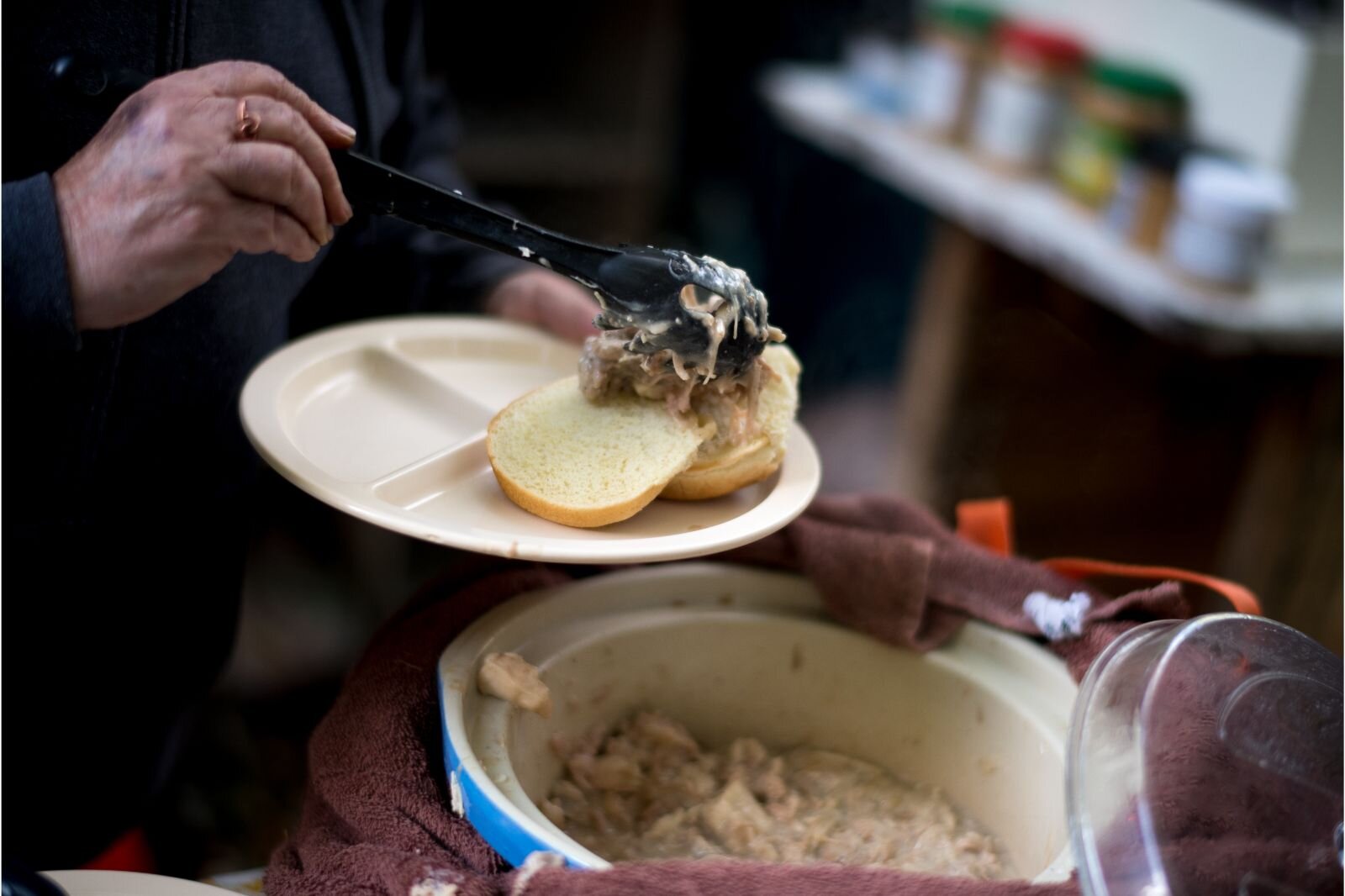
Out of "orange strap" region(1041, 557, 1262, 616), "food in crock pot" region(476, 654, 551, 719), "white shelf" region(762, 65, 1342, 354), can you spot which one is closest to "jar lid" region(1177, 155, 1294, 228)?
"white shelf" region(762, 65, 1342, 354)

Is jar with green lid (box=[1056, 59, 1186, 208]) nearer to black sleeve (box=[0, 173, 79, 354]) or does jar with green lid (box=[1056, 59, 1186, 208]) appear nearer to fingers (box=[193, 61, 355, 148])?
fingers (box=[193, 61, 355, 148])

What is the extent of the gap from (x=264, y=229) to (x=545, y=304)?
0.40 meters

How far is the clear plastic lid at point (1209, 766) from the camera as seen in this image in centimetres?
58

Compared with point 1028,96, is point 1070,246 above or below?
below

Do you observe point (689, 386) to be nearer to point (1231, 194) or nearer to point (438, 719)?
point (438, 719)

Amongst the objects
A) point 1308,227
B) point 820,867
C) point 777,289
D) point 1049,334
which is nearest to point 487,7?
point 777,289

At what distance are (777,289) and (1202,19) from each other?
1052mm

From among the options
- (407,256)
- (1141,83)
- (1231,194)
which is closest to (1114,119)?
(1141,83)

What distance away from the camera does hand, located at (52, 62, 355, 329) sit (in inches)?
25.6

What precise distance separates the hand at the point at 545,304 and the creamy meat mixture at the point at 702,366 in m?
0.17

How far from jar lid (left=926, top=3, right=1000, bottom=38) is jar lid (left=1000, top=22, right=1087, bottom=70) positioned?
113 mm

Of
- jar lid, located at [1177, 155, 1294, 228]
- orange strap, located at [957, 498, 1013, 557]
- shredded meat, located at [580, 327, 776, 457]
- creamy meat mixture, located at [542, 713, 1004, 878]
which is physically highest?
jar lid, located at [1177, 155, 1294, 228]

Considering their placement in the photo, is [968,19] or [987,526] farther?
[968,19]

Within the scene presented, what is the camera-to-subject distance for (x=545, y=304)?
1070 millimetres
